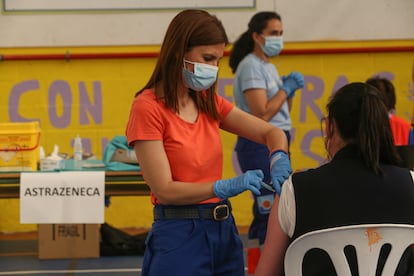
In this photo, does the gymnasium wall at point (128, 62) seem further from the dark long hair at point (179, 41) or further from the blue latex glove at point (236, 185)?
the blue latex glove at point (236, 185)

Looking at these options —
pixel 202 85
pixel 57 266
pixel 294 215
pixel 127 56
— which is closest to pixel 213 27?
pixel 202 85

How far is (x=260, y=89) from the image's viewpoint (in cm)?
466

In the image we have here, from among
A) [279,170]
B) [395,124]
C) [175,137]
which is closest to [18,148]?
[395,124]

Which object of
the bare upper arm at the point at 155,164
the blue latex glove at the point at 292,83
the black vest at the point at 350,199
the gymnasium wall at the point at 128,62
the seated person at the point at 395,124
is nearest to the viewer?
the black vest at the point at 350,199

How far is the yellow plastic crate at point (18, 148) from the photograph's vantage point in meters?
4.90

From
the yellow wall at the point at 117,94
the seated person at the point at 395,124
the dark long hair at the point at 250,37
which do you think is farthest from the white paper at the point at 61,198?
the seated person at the point at 395,124

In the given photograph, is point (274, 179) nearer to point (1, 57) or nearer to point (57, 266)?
Answer: point (57, 266)

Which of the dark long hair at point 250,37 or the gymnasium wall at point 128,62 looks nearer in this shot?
the dark long hair at point 250,37

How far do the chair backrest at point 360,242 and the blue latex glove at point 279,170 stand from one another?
0.19m

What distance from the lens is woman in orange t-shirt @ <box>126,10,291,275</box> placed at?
2.38 metres

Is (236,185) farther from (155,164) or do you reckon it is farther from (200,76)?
(200,76)

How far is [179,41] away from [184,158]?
1.08 ft

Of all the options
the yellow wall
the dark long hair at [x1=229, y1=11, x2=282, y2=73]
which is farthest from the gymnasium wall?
the dark long hair at [x1=229, y1=11, x2=282, y2=73]

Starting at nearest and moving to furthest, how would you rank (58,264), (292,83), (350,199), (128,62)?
(350,199) → (292,83) → (58,264) → (128,62)
